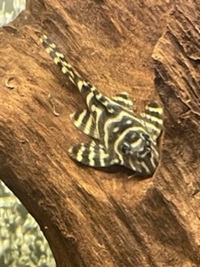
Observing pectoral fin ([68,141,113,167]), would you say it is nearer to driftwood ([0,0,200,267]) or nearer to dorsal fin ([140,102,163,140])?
driftwood ([0,0,200,267])

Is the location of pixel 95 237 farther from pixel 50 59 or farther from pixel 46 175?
pixel 50 59

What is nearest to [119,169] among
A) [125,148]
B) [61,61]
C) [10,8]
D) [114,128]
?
[125,148]

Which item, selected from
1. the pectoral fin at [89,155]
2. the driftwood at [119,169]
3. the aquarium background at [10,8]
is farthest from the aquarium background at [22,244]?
the aquarium background at [10,8]

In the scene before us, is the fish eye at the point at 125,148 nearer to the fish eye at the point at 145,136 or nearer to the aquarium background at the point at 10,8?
the fish eye at the point at 145,136

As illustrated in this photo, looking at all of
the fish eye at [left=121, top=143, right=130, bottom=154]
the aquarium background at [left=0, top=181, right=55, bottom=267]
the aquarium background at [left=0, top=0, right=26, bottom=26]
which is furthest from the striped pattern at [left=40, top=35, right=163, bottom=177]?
the aquarium background at [left=0, top=0, right=26, bottom=26]

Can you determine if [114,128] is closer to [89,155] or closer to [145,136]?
[145,136]
